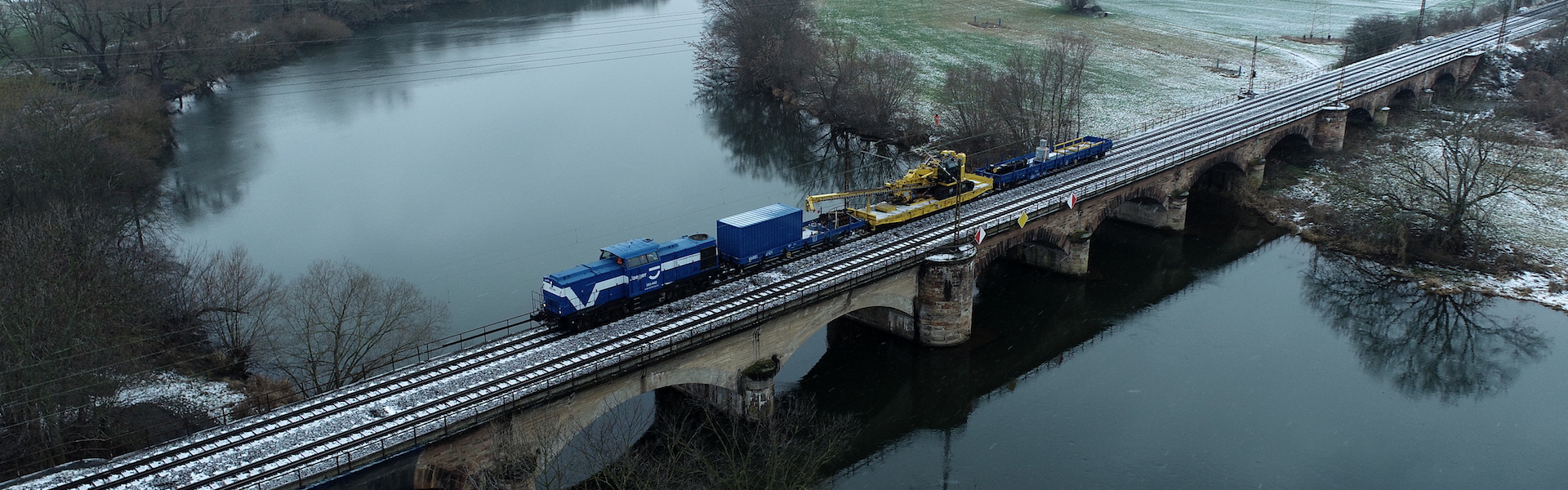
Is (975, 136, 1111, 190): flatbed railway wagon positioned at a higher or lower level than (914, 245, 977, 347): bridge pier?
higher

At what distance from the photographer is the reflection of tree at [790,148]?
257 ft

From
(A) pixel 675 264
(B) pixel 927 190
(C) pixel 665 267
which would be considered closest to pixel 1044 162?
(B) pixel 927 190

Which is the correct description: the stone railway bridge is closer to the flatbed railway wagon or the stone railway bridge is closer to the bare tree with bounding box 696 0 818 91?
the flatbed railway wagon

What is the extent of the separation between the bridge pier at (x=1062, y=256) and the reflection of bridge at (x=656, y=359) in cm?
8

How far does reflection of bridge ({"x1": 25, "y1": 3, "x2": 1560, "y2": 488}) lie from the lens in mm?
30344

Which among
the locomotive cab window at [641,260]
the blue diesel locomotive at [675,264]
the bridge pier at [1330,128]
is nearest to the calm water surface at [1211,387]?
the blue diesel locomotive at [675,264]

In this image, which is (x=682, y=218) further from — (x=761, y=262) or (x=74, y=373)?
(x=74, y=373)

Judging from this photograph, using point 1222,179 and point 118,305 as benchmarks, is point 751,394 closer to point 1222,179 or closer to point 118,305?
point 118,305

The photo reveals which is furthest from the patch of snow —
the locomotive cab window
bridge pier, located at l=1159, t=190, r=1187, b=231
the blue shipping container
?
bridge pier, located at l=1159, t=190, r=1187, b=231

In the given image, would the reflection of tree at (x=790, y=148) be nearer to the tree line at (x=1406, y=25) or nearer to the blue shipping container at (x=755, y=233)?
the blue shipping container at (x=755, y=233)

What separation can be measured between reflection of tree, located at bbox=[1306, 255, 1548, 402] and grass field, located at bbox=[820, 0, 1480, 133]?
30.1 meters

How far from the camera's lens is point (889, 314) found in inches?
1960

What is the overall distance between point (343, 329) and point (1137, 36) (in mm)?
105465

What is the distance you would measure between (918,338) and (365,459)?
26956 millimetres
